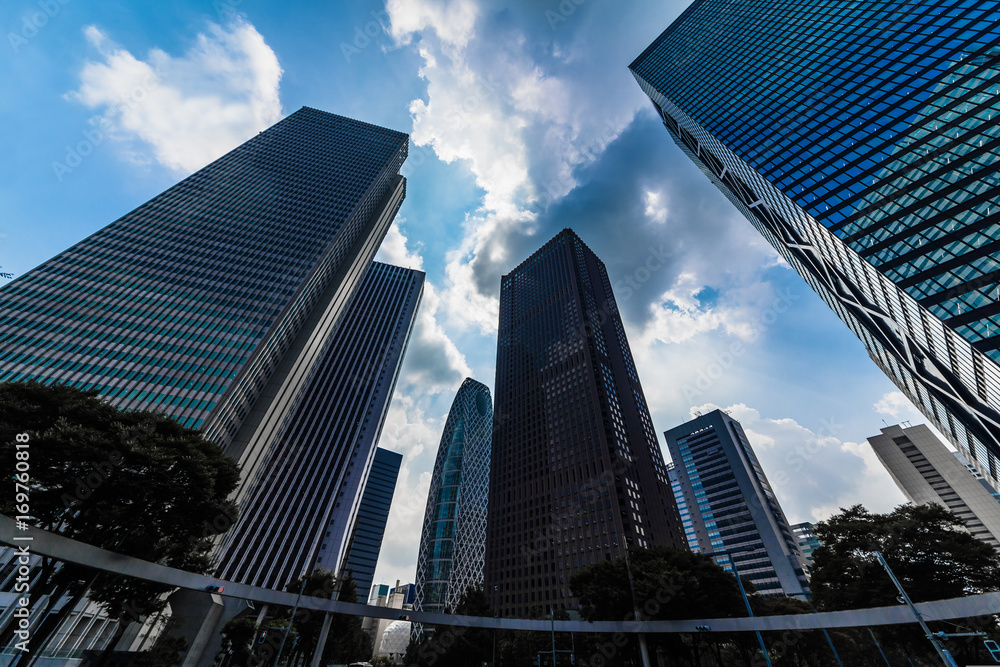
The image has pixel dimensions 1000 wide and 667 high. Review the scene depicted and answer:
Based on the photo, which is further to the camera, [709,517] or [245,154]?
[709,517]

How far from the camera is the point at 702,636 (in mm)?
36781

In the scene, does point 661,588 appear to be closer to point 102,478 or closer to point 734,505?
A: point 102,478

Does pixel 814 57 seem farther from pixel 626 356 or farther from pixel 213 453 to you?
pixel 213 453

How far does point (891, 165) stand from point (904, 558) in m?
48.5

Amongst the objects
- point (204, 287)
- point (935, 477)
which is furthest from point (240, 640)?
point (935, 477)

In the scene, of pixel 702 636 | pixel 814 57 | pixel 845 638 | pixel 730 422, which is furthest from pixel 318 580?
pixel 730 422

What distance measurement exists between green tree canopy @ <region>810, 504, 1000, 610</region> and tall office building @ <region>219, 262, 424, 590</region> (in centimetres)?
8628

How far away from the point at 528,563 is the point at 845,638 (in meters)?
63.2

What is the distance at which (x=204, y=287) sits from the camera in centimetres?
7194

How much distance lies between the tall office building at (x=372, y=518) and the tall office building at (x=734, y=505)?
121 meters

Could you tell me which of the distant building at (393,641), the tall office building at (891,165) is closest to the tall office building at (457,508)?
the distant building at (393,641)

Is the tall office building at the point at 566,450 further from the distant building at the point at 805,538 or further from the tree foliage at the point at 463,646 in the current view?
the distant building at the point at 805,538

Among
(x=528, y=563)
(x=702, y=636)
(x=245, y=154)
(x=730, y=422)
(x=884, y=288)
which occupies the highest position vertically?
(x=245, y=154)

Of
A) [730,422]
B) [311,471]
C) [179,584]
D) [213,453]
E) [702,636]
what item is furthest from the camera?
[730,422]
